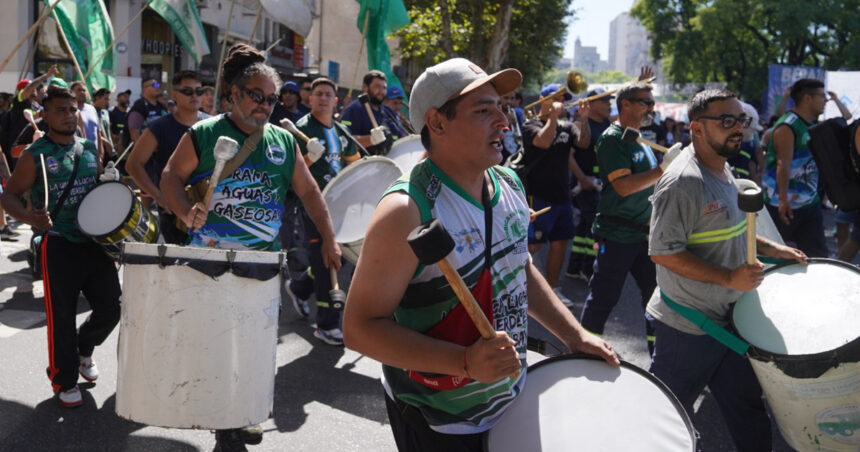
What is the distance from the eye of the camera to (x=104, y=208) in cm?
448

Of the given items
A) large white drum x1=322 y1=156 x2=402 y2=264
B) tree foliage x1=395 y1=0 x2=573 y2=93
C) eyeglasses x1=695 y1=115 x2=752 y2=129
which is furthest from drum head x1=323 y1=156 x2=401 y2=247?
tree foliage x1=395 y1=0 x2=573 y2=93

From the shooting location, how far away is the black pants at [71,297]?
14.7 ft

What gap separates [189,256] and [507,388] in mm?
1385

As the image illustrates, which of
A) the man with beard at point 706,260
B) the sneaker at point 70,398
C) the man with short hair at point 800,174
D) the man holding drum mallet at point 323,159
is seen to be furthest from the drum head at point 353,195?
the man with short hair at point 800,174

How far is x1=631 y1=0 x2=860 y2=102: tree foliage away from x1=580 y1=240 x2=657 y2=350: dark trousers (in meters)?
34.6

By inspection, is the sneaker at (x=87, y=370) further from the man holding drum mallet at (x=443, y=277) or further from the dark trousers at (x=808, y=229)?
the dark trousers at (x=808, y=229)

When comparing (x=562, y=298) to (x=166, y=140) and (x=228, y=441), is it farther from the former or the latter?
(x=228, y=441)

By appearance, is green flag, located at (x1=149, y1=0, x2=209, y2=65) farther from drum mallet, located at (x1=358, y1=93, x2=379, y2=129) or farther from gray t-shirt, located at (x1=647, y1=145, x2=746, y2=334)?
gray t-shirt, located at (x1=647, y1=145, x2=746, y2=334)

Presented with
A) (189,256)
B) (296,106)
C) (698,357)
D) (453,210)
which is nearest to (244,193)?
(189,256)

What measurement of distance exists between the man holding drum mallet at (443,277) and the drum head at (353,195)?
9.85 feet

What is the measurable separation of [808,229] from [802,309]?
3.57 m

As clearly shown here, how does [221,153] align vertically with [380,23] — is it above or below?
below

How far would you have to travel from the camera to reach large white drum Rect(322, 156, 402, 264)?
17.3 ft

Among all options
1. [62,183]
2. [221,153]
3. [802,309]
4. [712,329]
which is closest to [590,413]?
[712,329]
